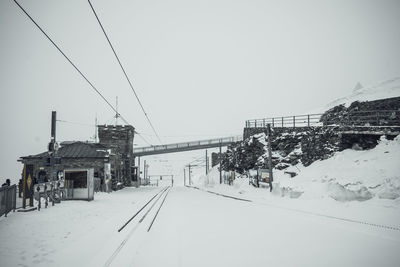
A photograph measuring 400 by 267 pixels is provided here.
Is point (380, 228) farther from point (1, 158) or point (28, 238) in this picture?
point (1, 158)

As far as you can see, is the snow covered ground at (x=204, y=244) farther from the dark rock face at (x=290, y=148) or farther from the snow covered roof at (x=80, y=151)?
the snow covered roof at (x=80, y=151)

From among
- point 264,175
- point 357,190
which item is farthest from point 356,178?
point 264,175

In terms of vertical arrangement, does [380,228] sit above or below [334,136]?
below

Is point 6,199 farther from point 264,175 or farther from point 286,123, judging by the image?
point 286,123

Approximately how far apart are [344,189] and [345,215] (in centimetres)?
356

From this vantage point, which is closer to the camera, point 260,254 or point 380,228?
point 260,254

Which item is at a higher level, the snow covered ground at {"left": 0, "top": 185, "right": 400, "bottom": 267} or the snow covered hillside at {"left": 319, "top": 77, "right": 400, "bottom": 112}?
the snow covered hillside at {"left": 319, "top": 77, "right": 400, "bottom": 112}

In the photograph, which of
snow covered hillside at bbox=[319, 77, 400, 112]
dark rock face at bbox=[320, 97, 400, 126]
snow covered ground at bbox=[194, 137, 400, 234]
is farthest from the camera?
snow covered hillside at bbox=[319, 77, 400, 112]

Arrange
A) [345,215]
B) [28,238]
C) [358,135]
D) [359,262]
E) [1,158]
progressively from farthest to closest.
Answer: [1,158] < [358,135] < [345,215] < [28,238] < [359,262]

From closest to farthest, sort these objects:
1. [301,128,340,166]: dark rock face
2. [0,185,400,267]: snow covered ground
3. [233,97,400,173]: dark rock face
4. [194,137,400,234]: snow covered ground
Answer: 1. [0,185,400,267]: snow covered ground
2. [194,137,400,234]: snow covered ground
3. [233,97,400,173]: dark rock face
4. [301,128,340,166]: dark rock face

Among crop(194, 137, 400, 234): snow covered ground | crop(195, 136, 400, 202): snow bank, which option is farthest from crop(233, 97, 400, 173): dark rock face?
crop(194, 137, 400, 234): snow covered ground

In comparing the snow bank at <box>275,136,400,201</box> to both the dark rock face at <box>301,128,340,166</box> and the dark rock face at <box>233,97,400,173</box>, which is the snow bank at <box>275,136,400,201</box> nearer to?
the dark rock face at <box>233,97,400,173</box>

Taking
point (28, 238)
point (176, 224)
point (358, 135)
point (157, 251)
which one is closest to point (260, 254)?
point (157, 251)

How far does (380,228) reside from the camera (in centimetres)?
771
